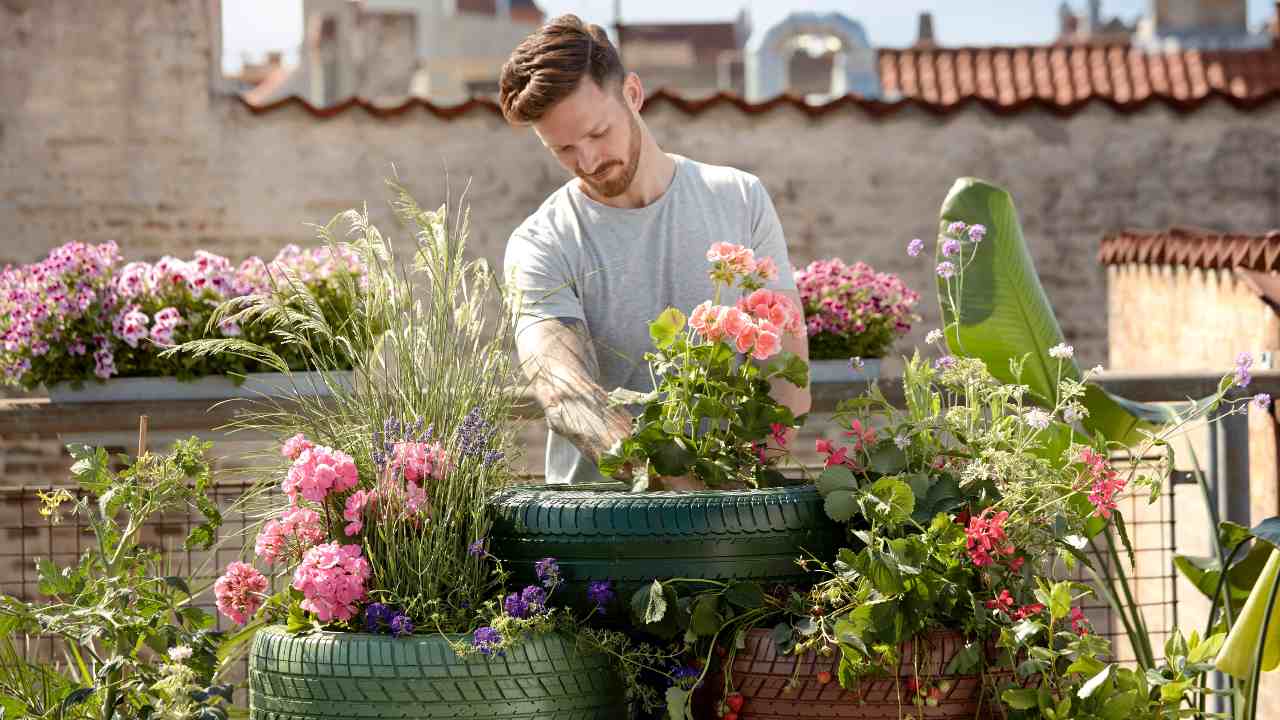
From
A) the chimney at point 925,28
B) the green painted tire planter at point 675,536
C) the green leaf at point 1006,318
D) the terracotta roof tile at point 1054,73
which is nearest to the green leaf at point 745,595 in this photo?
the green painted tire planter at point 675,536

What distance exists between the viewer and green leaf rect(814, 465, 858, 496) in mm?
2105

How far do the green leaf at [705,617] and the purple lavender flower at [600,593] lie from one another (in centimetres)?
12

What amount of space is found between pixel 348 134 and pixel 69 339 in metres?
3.94

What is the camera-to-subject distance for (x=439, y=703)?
1990 millimetres

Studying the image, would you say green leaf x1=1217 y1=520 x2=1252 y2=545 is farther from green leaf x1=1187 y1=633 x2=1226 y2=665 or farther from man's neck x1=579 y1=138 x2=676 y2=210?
man's neck x1=579 y1=138 x2=676 y2=210

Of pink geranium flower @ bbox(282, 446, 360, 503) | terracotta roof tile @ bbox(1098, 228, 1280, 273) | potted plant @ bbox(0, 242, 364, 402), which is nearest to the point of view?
pink geranium flower @ bbox(282, 446, 360, 503)

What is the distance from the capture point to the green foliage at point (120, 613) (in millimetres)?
2430

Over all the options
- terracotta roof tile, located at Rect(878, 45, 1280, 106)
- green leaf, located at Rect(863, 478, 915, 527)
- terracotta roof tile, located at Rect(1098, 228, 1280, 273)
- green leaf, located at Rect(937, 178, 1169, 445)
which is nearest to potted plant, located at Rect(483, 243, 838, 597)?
green leaf, located at Rect(863, 478, 915, 527)

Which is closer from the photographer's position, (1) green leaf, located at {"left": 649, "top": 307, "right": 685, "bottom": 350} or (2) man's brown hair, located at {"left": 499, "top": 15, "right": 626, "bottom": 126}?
(1) green leaf, located at {"left": 649, "top": 307, "right": 685, "bottom": 350}

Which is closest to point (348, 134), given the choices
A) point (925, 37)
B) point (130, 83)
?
point (130, 83)

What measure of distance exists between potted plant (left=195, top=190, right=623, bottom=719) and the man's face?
34cm

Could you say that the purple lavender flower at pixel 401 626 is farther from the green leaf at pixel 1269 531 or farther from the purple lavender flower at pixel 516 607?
the green leaf at pixel 1269 531

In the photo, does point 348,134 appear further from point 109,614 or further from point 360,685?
point 360,685

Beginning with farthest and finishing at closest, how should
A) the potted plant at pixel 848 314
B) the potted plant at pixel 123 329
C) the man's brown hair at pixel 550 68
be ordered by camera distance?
the potted plant at pixel 848 314 → the potted plant at pixel 123 329 → the man's brown hair at pixel 550 68
